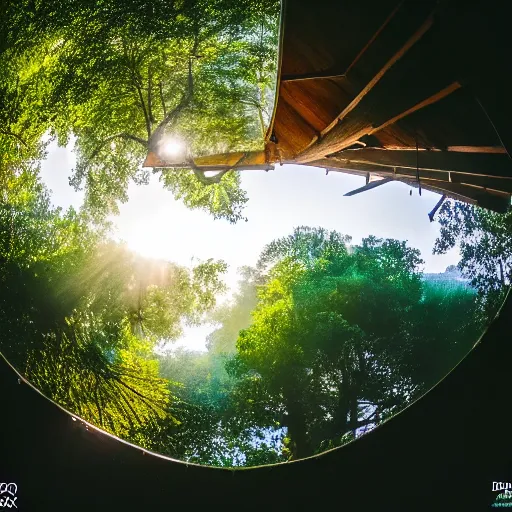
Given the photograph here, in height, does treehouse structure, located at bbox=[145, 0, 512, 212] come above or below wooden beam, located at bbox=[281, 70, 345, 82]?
below

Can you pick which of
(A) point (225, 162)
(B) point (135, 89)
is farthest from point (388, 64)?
(B) point (135, 89)

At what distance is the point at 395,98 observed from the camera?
122 centimetres

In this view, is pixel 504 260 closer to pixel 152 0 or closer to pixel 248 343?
pixel 248 343

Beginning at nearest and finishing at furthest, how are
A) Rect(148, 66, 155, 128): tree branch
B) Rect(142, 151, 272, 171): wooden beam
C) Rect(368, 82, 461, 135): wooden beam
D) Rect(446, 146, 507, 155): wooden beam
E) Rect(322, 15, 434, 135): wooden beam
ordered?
1. Rect(322, 15, 434, 135): wooden beam
2. Rect(368, 82, 461, 135): wooden beam
3. Rect(446, 146, 507, 155): wooden beam
4. Rect(148, 66, 155, 128): tree branch
5. Rect(142, 151, 272, 171): wooden beam

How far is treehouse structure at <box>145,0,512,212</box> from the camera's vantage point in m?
Result: 1.07

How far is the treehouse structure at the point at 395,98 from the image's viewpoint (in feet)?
3.52

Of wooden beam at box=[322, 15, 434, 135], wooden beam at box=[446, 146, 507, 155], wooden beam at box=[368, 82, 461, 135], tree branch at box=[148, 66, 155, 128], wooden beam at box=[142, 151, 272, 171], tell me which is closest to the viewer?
wooden beam at box=[322, 15, 434, 135]

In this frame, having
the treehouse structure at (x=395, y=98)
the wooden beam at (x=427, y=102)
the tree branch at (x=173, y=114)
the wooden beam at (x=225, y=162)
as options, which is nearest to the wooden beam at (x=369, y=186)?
the treehouse structure at (x=395, y=98)

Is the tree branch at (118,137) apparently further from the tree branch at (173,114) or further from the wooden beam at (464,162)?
the wooden beam at (464,162)

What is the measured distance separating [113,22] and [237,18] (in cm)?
48

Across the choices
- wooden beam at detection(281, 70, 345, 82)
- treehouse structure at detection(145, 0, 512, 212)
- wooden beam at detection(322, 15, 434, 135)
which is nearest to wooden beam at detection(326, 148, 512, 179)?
treehouse structure at detection(145, 0, 512, 212)

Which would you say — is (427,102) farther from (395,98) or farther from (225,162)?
(225,162)

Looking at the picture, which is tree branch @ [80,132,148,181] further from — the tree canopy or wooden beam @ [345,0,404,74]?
wooden beam @ [345,0,404,74]

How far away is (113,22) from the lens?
1.39 metres
